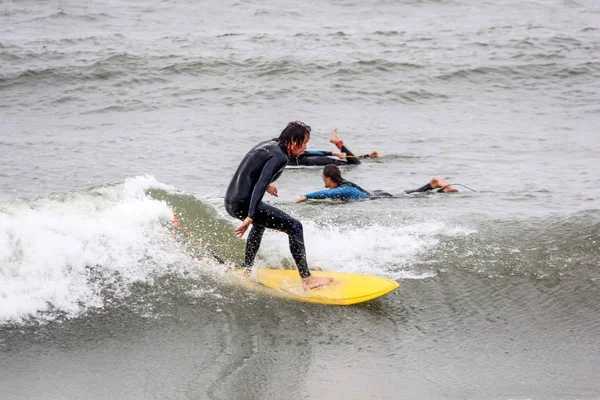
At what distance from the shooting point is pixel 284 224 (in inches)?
301

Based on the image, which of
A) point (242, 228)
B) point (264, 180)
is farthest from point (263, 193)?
point (242, 228)

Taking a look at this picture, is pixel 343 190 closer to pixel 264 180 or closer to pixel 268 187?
pixel 268 187

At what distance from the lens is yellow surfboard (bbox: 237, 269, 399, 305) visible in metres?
7.62

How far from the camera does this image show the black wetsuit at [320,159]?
14.8 meters

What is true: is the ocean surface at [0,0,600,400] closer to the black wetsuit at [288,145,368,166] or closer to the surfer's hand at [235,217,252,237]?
the black wetsuit at [288,145,368,166]

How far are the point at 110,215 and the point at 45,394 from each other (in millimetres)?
3789

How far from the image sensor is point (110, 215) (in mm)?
9438

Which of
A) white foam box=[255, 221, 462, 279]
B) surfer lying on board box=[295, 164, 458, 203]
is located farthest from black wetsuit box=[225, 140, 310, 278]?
surfer lying on board box=[295, 164, 458, 203]

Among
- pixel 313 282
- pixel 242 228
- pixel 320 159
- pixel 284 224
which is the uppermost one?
pixel 242 228

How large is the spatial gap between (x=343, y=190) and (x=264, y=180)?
449 cm

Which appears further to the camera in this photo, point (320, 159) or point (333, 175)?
point (320, 159)

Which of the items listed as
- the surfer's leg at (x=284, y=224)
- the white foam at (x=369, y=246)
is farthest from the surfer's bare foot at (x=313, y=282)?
the white foam at (x=369, y=246)

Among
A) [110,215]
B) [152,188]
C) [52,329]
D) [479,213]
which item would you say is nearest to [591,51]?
[479,213]

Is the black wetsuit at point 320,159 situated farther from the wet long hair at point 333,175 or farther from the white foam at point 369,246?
the white foam at point 369,246
